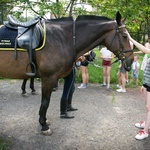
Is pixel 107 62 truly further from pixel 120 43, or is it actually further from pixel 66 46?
pixel 66 46

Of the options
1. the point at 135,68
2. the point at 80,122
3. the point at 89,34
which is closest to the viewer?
the point at 89,34

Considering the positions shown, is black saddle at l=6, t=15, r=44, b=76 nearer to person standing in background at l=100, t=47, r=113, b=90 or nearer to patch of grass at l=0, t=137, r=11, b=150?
patch of grass at l=0, t=137, r=11, b=150

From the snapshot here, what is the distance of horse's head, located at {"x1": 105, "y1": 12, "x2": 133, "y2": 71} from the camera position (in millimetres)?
3434

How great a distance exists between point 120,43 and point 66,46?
0.88 metres

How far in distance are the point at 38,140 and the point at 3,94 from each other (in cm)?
300

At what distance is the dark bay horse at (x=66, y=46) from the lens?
11.2 feet

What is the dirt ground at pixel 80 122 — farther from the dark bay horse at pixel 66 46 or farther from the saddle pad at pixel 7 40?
the saddle pad at pixel 7 40

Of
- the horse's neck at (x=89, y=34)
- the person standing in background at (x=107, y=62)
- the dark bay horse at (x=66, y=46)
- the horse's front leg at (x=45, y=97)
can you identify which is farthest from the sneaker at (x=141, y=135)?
the person standing in background at (x=107, y=62)

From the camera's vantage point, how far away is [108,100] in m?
5.82

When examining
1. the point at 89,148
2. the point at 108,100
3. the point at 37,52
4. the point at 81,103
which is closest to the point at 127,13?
the point at 108,100

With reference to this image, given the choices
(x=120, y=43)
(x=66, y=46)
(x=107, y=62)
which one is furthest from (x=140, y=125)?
(x=107, y=62)

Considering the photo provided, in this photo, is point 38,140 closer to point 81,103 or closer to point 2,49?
point 2,49

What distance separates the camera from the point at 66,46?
3543 mm

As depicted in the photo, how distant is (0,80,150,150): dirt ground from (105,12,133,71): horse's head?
1299 mm
